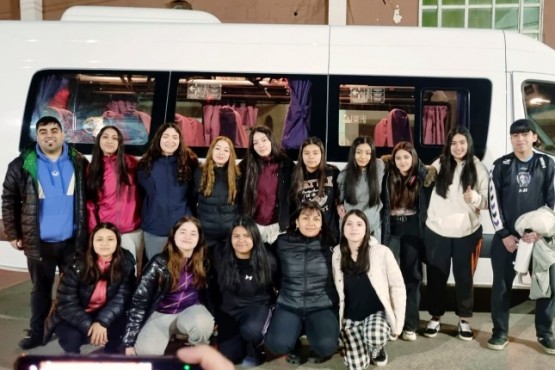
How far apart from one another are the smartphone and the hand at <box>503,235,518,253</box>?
367 cm

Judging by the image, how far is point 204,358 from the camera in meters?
1.21

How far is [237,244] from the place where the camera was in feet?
13.5

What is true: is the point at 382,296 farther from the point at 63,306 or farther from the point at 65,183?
the point at 65,183

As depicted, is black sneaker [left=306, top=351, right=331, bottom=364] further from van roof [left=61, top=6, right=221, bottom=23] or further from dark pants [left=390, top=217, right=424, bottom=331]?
van roof [left=61, top=6, right=221, bottom=23]

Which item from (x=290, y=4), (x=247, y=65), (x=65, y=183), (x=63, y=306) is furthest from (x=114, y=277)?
(x=290, y=4)

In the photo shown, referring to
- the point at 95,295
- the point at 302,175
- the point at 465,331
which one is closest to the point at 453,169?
the point at 302,175

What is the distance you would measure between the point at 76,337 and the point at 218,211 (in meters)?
1.47

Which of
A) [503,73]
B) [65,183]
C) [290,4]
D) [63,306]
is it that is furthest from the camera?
[290,4]

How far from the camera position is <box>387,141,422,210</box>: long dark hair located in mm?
4590

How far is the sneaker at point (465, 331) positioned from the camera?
184 inches

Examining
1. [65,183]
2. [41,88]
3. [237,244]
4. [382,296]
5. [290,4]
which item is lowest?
[382,296]

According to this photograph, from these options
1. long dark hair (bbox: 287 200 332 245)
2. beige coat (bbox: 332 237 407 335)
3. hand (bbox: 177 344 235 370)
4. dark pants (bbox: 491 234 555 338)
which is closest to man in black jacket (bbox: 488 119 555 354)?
dark pants (bbox: 491 234 555 338)

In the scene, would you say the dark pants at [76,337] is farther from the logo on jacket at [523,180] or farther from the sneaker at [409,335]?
the logo on jacket at [523,180]

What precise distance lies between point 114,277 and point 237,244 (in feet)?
3.16
